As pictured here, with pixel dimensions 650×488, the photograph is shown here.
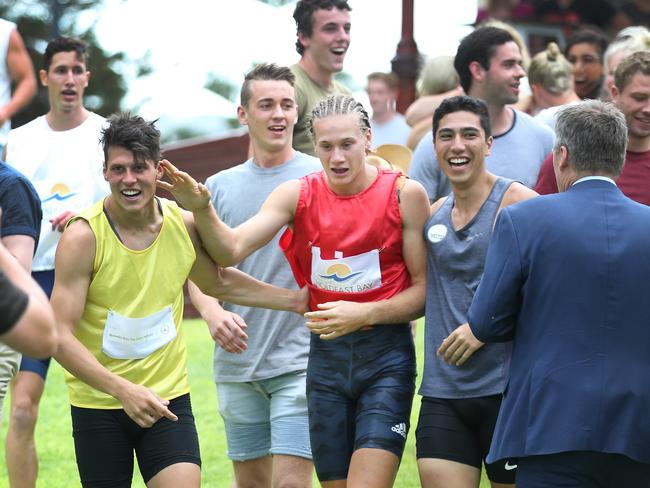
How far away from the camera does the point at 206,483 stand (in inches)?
312

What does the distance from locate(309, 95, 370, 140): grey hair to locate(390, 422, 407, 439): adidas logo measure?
4.25ft

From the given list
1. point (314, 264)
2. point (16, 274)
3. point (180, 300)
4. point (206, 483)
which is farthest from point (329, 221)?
point (206, 483)

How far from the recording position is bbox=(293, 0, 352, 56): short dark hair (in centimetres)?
738

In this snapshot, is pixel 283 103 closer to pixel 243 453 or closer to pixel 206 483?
pixel 243 453

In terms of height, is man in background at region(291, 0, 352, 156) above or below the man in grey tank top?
above

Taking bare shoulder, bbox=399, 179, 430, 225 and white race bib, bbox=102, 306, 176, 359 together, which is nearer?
white race bib, bbox=102, 306, 176, 359

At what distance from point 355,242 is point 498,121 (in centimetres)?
154

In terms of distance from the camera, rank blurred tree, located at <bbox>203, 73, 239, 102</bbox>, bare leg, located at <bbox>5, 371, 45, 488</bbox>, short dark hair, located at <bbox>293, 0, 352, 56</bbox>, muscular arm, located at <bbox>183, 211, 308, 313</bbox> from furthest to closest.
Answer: blurred tree, located at <bbox>203, 73, 239, 102</bbox>
short dark hair, located at <bbox>293, 0, 352, 56</bbox>
bare leg, located at <bbox>5, 371, 45, 488</bbox>
muscular arm, located at <bbox>183, 211, 308, 313</bbox>

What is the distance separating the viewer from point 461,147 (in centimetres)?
539

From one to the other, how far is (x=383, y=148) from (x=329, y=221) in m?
2.42

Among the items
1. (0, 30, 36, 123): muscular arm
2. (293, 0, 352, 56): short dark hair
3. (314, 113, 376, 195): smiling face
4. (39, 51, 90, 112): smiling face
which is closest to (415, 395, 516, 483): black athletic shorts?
(314, 113, 376, 195): smiling face

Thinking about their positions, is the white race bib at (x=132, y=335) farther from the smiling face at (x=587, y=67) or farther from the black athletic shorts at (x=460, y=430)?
the smiling face at (x=587, y=67)

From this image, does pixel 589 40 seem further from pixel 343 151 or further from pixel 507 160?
pixel 343 151

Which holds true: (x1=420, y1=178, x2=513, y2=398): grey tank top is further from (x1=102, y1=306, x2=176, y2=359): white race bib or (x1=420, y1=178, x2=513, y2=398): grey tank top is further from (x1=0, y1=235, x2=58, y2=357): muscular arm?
(x1=0, y1=235, x2=58, y2=357): muscular arm
